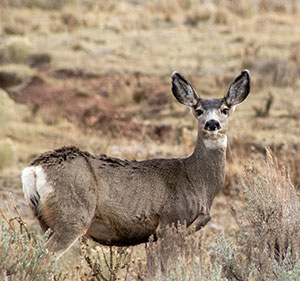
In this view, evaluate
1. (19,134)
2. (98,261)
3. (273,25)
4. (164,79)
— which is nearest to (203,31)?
(273,25)

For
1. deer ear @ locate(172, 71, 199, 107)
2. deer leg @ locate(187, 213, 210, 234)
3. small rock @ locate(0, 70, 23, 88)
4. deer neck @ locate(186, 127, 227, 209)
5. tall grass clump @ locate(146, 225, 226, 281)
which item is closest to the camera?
tall grass clump @ locate(146, 225, 226, 281)

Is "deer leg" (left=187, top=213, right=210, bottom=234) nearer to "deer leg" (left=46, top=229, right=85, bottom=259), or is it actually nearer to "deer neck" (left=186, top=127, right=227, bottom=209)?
"deer neck" (left=186, top=127, right=227, bottom=209)

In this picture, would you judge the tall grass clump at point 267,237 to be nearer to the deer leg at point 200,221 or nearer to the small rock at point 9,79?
the deer leg at point 200,221

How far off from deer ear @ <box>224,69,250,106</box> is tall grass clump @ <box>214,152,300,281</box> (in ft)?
2.44

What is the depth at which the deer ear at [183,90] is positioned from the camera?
287 inches

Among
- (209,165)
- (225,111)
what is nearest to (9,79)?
(225,111)

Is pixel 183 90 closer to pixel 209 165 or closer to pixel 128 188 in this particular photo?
pixel 209 165

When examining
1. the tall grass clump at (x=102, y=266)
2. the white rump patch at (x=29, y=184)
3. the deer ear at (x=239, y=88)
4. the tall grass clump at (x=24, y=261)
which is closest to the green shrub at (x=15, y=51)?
the tall grass clump at (x=102, y=266)

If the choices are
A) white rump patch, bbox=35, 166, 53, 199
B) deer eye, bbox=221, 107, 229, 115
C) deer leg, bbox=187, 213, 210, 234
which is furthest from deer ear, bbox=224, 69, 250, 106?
white rump patch, bbox=35, 166, 53, 199

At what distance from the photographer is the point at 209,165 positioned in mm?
7035

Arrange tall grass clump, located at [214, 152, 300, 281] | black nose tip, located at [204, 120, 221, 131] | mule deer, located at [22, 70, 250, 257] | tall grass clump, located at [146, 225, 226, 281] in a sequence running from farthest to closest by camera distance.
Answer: black nose tip, located at [204, 120, 221, 131], mule deer, located at [22, 70, 250, 257], tall grass clump, located at [214, 152, 300, 281], tall grass clump, located at [146, 225, 226, 281]

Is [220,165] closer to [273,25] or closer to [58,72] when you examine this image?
[58,72]

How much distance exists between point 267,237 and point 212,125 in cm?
135

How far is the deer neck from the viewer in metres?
6.94
